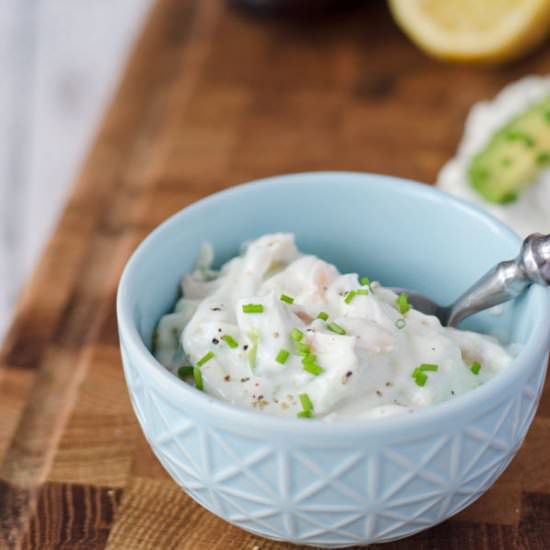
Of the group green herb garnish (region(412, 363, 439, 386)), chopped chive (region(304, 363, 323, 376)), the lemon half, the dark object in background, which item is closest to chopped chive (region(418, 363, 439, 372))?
green herb garnish (region(412, 363, 439, 386))

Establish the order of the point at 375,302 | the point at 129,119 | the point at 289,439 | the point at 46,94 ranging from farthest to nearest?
the point at 46,94 < the point at 129,119 < the point at 375,302 < the point at 289,439

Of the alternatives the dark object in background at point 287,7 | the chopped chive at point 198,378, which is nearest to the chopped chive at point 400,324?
the chopped chive at point 198,378

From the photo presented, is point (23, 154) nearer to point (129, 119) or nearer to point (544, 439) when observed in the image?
point (129, 119)

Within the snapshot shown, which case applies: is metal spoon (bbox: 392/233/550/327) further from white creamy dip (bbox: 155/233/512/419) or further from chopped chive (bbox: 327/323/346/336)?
chopped chive (bbox: 327/323/346/336)

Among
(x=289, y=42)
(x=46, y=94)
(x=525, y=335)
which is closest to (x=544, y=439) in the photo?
(x=525, y=335)

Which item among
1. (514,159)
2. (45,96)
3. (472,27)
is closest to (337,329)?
(514,159)

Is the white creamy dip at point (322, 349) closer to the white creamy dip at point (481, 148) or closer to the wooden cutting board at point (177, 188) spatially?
the wooden cutting board at point (177, 188)

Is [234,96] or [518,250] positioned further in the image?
[234,96]
